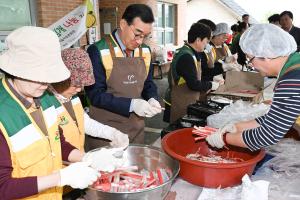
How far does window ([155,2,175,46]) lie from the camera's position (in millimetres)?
10656

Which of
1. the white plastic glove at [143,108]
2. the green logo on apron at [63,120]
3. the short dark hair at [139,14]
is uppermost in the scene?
the short dark hair at [139,14]

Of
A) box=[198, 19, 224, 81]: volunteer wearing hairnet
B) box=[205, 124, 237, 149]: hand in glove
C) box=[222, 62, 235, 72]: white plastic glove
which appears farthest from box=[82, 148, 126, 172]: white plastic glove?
box=[222, 62, 235, 72]: white plastic glove

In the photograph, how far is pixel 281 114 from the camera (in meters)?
1.32

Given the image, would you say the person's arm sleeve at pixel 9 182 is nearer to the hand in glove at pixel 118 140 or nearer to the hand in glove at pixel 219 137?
the hand in glove at pixel 118 140

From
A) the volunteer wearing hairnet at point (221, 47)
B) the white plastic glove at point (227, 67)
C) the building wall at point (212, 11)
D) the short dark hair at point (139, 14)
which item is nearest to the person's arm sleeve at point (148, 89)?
the short dark hair at point (139, 14)

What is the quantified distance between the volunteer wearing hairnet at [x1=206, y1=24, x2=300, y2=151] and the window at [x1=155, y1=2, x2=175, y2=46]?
29.9 feet

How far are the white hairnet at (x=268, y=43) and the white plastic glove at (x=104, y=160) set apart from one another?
861mm

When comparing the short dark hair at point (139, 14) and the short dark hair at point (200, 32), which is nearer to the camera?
the short dark hair at point (139, 14)

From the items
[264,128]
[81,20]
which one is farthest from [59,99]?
[81,20]

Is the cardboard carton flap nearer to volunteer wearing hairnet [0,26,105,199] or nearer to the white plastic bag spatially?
the white plastic bag

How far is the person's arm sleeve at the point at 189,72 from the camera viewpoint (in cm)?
300

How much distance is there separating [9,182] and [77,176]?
0.24m

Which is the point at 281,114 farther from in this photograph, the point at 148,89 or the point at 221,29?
the point at 221,29

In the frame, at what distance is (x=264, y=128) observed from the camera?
1377 millimetres
